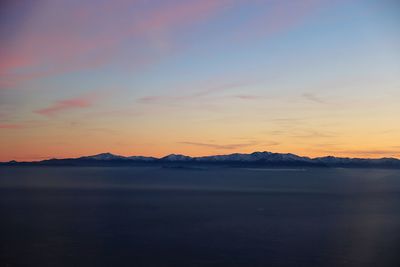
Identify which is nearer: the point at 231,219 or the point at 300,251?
the point at 300,251

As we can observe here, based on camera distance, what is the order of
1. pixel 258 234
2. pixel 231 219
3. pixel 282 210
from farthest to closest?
pixel 282 210, pixel 231 219, pixel 258 234

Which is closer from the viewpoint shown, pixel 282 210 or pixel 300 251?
pixel 300 251

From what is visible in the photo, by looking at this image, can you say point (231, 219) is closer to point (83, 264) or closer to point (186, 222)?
point (186, 222)

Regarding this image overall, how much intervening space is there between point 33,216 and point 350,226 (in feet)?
64.9

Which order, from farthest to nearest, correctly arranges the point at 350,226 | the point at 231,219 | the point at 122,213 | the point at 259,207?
1. the point at 259,207
2. the point at 122,213
3. the point at 231,219
4. the point at 350,226

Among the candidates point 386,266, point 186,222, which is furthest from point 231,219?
point 386,266

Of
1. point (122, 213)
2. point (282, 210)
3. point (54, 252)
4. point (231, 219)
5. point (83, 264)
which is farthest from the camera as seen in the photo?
point (282, 210)

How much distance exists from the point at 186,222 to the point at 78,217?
7255mm

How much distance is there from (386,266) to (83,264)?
11.1 m

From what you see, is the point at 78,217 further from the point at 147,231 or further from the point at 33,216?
the point at 147,231

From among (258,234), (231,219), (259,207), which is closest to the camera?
(258,234)

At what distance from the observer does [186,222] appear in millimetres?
27188

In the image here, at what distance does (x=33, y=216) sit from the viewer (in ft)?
97.3

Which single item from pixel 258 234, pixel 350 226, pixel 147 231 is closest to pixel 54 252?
pixel 147 231
